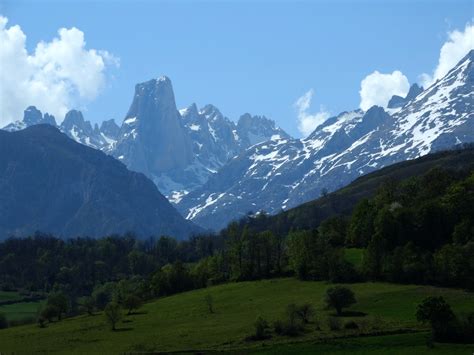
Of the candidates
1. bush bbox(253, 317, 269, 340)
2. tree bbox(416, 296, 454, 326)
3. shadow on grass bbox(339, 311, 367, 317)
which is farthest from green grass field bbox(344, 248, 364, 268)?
tree bbox(416, 296, 454, 326)

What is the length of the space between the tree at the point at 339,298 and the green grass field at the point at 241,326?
1293mm

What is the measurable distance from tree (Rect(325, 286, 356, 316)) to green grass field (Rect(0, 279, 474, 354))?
129 cm

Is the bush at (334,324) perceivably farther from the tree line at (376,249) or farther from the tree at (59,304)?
the tree at (59,304)

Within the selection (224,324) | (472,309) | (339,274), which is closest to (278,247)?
(339,274)

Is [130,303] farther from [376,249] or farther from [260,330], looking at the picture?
[260,330]

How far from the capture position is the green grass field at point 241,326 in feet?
279

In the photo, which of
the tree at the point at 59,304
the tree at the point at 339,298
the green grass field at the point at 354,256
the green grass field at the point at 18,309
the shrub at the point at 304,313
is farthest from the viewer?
the green grass field at the point at 18,309

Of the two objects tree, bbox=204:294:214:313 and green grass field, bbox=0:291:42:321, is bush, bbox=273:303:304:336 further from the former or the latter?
green grass field, bbox=0:291:42:321

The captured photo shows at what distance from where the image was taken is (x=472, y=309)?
96.1 metres

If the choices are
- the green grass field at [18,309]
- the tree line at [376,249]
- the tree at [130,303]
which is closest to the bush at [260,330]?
the tree line at [376,249]

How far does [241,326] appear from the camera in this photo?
10212 cm

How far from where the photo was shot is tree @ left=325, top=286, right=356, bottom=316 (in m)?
108

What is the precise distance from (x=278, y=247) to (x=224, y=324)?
2491 inches

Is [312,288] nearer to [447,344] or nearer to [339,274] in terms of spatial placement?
[339,274]
